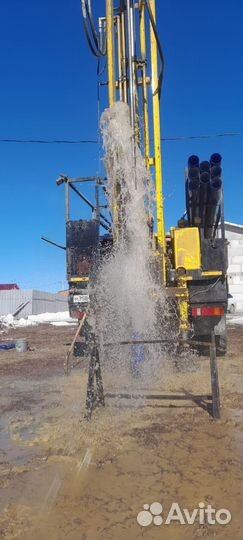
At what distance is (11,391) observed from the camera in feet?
22.8

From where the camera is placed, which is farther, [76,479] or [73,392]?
[73,392]

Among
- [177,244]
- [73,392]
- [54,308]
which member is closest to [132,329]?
[73,392]

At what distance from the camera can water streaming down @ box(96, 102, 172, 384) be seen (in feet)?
22.3

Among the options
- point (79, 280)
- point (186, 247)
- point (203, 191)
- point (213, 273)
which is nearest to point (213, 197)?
point (203, 191)

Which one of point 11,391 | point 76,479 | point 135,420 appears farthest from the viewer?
point 11,391

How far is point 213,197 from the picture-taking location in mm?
7957

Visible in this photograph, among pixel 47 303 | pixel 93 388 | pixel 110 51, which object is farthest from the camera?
pixel 47 303

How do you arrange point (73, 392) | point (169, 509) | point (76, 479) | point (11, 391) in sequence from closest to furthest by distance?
point (169, 509) < point (76, 479) < point (73, 392) < point (11, 391)

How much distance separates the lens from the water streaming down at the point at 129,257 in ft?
22.3

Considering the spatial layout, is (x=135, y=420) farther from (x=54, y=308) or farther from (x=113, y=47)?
(x=54, y=308)

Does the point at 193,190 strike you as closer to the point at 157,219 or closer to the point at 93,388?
the point at 157,219

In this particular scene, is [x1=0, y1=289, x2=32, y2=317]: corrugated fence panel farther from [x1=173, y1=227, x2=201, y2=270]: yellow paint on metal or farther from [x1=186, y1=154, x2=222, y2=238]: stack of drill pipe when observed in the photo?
[x1=173, y1=227, x2=201, y2=270]: yellow paint on metal

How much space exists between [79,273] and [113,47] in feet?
12.4

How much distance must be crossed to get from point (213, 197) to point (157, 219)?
1203mm
